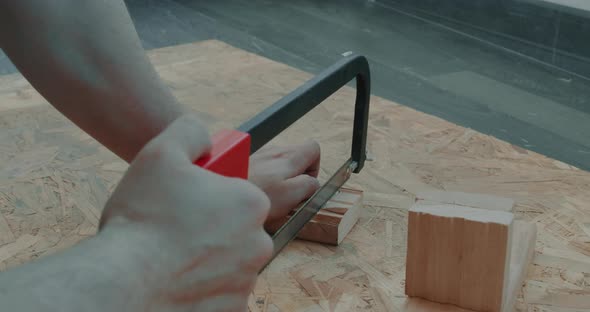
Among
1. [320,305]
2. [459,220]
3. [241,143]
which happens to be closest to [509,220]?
[459,220]

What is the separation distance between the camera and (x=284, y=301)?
928mm

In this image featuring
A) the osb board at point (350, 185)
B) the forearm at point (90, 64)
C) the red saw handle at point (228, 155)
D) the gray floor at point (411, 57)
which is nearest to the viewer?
the red saw handle at point (228, 155)

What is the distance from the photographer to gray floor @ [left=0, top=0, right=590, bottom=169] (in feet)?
6.40

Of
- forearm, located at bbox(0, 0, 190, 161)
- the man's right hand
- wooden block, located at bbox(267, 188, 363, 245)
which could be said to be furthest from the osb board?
the man's right hand

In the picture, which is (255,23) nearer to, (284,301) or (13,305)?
(284,301)

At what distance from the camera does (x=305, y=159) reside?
3.78 ft

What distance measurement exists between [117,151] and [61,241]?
23 centimetres

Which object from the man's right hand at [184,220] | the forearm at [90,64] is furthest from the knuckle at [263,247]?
the forearm at [90,64]

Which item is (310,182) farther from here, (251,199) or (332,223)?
(251,199)

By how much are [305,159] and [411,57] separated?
152cm

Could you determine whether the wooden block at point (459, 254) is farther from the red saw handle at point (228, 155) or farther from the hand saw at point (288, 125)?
the red saw handle at point (228, 155)

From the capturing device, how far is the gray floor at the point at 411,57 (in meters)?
1.95

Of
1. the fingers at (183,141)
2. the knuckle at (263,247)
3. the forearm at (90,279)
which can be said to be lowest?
the knuckle at (263,247)

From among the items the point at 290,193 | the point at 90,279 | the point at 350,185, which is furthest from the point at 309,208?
the point at 90,279
